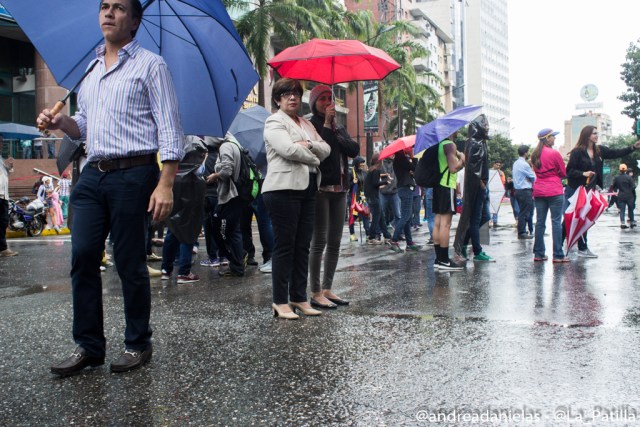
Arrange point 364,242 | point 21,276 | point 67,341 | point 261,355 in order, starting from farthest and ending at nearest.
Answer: point 364,242 → point 21,276 → point 67,341 → point 261,355

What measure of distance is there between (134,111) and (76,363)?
4.56 ft

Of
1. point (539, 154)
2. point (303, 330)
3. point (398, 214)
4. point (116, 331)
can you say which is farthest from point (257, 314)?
point (398, 214)

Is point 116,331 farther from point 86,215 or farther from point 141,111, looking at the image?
point 141,111

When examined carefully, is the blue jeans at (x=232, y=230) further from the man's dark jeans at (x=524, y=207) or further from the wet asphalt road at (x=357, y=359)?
the man's dark jeans at (x=524, y=207)

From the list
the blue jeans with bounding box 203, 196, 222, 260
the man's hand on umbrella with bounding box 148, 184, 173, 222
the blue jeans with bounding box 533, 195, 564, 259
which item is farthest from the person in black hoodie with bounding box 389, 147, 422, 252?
the man's hand on umbrella with bounding box 148, 184, 173, 222

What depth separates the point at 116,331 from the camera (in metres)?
4.83

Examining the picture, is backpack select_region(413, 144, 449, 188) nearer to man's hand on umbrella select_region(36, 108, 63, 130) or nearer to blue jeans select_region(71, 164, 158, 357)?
blue jeans select_region(71, 164, 158, 357)

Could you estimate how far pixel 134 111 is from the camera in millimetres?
3754

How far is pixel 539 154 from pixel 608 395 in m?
6.68

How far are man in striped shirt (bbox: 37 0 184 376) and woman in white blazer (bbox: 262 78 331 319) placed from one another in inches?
57.9

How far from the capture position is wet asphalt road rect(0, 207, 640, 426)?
10.0 feet

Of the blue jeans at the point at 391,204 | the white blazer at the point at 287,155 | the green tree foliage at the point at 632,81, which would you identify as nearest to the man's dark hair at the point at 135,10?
the white blazer at the point at 287,155

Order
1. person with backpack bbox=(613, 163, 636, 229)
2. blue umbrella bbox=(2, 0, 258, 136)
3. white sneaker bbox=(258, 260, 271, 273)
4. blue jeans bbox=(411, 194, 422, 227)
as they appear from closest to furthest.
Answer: blue umbrella bbox=(2, 0, 258, 136), white sneaker bbox=(258, 260, 271, 273), blue jeans bbox=(411, 194, 422, 227), person with backpack bbox=(613, 163, 636, 229)

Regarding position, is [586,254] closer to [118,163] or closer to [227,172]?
[227,172]
